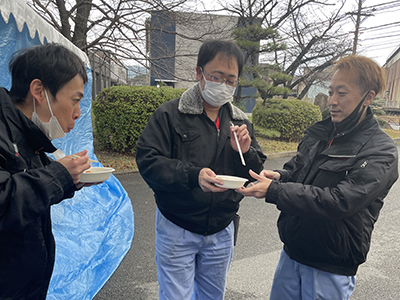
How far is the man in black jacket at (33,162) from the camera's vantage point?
1159 millimetres

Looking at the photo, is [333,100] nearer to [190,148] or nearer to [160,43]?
[190,148]

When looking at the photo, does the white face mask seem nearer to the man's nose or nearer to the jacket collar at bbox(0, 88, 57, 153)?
the jacket collar at bbox(0, 88, 57, 153)

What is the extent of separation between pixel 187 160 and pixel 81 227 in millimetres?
2373

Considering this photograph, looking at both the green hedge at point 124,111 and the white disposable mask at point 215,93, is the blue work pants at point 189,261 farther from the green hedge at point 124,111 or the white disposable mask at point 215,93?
the green hedge at point 124,111

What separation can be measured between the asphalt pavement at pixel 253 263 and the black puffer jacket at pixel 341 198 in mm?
1457

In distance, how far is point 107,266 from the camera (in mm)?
3029

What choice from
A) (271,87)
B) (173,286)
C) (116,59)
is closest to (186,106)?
(173,286)

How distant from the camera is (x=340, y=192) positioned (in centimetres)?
149

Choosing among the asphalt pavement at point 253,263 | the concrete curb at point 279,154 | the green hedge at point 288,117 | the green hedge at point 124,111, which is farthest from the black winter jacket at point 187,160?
the green hedge at point 288,117

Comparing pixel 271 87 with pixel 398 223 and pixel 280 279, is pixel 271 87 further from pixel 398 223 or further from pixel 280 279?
Result: pixel 280 279

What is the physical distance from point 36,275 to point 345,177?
163cm

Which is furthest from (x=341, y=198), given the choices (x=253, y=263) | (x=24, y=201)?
(x=253, y=263)

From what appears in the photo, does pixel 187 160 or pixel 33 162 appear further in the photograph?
pixel 187 160

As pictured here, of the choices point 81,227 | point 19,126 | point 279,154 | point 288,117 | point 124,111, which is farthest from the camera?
point 288,117
